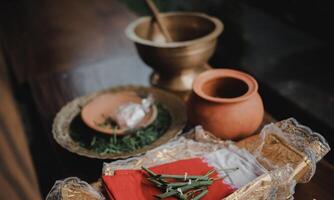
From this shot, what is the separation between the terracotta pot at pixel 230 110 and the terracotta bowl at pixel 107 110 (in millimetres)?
154

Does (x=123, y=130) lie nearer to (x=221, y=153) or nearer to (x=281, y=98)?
(x=221, y=153)

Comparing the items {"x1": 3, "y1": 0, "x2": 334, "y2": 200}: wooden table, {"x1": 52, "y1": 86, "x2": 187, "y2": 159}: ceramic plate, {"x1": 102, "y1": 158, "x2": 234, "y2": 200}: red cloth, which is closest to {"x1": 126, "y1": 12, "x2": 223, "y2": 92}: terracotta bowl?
{"x1": 52, "y1": 86, "x2": 187, "y2": 159}: ceramic plate

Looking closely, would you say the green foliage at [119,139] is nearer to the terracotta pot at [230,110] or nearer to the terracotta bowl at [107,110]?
the terracotta bowl at [107,110]

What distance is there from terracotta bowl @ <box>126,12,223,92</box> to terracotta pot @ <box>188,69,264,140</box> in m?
0.19

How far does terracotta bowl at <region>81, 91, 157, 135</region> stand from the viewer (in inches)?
44.9

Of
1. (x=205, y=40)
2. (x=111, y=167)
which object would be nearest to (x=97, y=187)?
(x=111, y=167)

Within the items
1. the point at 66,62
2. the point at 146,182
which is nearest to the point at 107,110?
the point at 146,182

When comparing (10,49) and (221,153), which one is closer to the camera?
(221,153)

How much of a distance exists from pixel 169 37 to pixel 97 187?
28.0 inches

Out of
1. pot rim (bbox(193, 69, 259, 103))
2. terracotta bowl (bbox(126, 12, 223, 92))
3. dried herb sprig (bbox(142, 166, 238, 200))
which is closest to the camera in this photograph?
dried herb sprig (bbox(142, 166, 238, 200))

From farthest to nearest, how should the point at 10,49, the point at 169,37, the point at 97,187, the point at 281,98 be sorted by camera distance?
the point at 281,98
the point at 10,49
the point at 169,37
the point at 97,187

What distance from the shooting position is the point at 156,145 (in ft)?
3.54

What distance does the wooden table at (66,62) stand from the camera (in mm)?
1126

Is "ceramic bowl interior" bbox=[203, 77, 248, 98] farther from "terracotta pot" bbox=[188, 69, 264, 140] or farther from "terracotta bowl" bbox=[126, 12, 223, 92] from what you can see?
"terracotta bowl" bbox=[126, 12, 223, 92]
